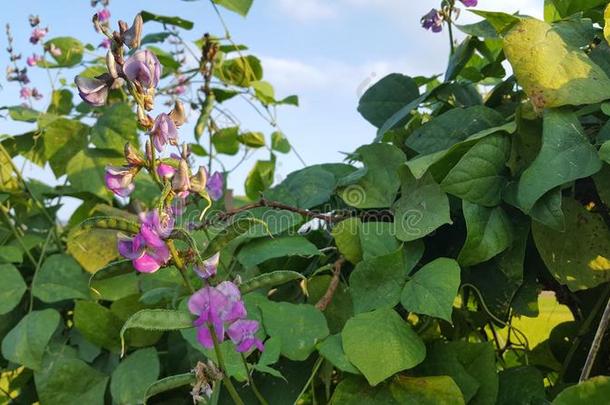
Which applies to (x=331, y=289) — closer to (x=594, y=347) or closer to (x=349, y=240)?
(x=349, y=240)

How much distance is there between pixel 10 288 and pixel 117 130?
0.36 m

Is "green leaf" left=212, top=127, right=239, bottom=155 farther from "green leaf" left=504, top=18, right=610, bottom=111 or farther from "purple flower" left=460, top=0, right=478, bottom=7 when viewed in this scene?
"green leaf" left=504, top=18, right=610, bottom=111

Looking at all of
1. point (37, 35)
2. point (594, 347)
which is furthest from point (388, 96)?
point (37, 35)

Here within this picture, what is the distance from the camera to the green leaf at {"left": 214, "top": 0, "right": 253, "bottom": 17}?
48.4 inches

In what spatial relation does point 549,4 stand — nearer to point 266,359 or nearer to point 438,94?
point 438,94

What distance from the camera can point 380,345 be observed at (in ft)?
2.44

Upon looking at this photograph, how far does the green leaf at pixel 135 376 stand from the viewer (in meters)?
1.03

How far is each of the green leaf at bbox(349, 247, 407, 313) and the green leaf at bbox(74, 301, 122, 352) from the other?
497 mm

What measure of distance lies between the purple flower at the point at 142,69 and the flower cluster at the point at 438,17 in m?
0.69

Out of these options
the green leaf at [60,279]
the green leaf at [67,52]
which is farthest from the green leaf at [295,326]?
the green leaf at [67,52]

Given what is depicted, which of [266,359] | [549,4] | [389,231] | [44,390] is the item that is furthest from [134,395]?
[549,4]

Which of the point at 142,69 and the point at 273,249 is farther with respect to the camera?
the point at 273,249

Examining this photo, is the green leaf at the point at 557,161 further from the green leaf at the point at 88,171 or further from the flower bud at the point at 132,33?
the green leaf at the point at 88,171

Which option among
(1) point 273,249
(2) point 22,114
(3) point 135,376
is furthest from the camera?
(2) point 22,114
